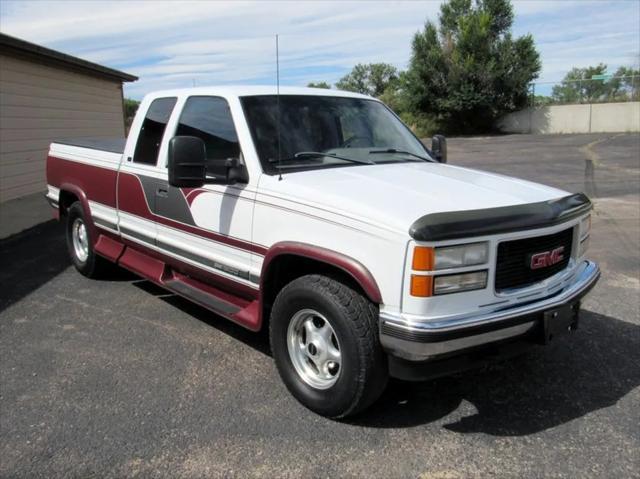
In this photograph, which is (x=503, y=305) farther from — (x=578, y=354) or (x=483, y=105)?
(x=483, y=105)

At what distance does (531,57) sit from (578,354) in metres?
34.4

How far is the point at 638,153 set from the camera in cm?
2045

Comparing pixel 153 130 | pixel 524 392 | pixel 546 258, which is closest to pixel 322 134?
pixel 153 130

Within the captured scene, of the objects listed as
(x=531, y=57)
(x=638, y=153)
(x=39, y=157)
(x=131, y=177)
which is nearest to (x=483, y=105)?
(x=531, y=57)

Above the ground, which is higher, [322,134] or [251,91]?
[251,91]

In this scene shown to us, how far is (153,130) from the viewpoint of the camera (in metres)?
4.94

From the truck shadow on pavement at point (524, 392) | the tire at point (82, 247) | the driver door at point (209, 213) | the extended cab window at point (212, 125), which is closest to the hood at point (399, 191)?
the driver door at point (209, 213)

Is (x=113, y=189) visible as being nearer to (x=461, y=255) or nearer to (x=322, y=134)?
Result: (x=322, y=134)

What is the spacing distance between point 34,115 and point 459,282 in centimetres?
1223

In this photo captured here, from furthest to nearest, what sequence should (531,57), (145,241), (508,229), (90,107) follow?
1. (531,57)
2. (90,107)
3. (145,241)
4. (508,229)

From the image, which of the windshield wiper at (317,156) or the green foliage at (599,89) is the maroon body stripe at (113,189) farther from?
the green foliage at (599,89)

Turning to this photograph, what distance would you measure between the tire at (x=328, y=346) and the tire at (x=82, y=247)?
319 centimetres

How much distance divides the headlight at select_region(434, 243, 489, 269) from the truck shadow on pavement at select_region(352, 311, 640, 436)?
1040 millimetres

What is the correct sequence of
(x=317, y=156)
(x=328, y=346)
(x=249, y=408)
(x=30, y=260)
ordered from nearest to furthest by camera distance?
(x=328, y=346) < (x=249, y=408) < (x=317, y=156) < (x=30, y=260)
